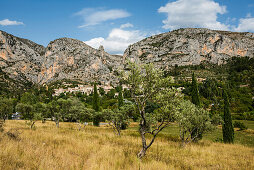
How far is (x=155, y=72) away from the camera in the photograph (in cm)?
633

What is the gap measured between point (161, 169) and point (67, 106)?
2427 cm

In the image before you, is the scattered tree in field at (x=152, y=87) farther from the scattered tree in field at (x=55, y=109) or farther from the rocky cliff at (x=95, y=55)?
the rocky cliff at (x=95, y=55)

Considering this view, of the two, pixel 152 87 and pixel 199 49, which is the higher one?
pixel 199 49

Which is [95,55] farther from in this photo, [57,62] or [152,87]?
[152,87]

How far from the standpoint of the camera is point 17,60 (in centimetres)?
16700

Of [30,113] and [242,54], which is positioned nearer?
[30,113]

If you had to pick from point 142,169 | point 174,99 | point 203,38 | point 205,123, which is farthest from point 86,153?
point 203,38

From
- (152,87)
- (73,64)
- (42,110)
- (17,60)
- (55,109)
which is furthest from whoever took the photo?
(73,64)

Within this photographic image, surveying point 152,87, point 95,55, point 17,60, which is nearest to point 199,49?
point 95,55

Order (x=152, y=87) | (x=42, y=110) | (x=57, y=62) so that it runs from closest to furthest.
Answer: (x=152, y=87)
(x=42, y=110)
(x=57, y=62)

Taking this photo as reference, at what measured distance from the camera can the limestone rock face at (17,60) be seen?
151750 mm

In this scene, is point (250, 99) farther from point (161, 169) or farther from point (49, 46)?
point (49, 46)

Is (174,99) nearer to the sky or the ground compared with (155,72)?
nearer to the ground

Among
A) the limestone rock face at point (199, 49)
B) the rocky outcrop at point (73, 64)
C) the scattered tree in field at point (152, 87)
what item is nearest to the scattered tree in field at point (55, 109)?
the scattered tree in field at point (152, 87)
